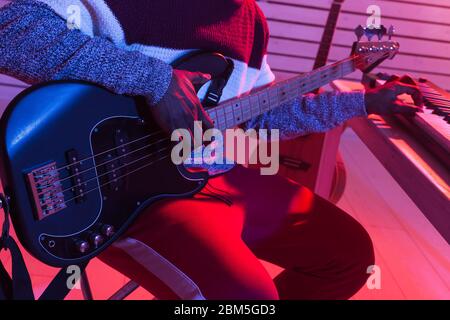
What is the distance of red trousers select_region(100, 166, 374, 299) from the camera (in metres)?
0.99

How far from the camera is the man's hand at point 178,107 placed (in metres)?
1.02

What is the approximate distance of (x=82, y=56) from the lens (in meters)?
0.93

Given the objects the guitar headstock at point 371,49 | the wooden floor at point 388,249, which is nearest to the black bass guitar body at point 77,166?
the guitar headstock at point 371,49

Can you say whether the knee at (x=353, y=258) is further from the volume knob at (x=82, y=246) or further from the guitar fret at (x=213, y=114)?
the volume knob at (x=82, y=246)

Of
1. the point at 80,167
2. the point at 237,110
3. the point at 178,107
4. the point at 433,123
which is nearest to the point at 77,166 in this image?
the point at 80,167

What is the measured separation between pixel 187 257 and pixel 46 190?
0.32 m

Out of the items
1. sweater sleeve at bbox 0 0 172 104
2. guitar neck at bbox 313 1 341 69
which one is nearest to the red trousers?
sweater sleeve at bbox 0 0 172 104

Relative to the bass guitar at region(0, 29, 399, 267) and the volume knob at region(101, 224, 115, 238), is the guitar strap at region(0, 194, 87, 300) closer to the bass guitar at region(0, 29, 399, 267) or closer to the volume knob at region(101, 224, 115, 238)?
the bass guitar at region(0, 29, 399, 267)

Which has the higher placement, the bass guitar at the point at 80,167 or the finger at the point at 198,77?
the finger at the point at 198,77

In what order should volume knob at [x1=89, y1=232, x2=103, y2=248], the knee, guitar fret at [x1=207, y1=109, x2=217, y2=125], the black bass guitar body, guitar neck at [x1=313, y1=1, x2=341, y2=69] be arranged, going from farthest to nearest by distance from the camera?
1. guitar neck at [x1=313, y1=1, x2=341, y2=69]
2. the knee
3. guitar fret at [x1=207, y1=109, x2=217, y2=125]
4. volume knob at [x1=89, y1=232, x2=103, y2=248]
5. the black bass guitar body

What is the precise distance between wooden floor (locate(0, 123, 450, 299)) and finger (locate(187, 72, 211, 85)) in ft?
3.58

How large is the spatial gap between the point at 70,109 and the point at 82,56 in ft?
0.37

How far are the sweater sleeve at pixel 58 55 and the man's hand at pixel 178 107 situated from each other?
43 mm
